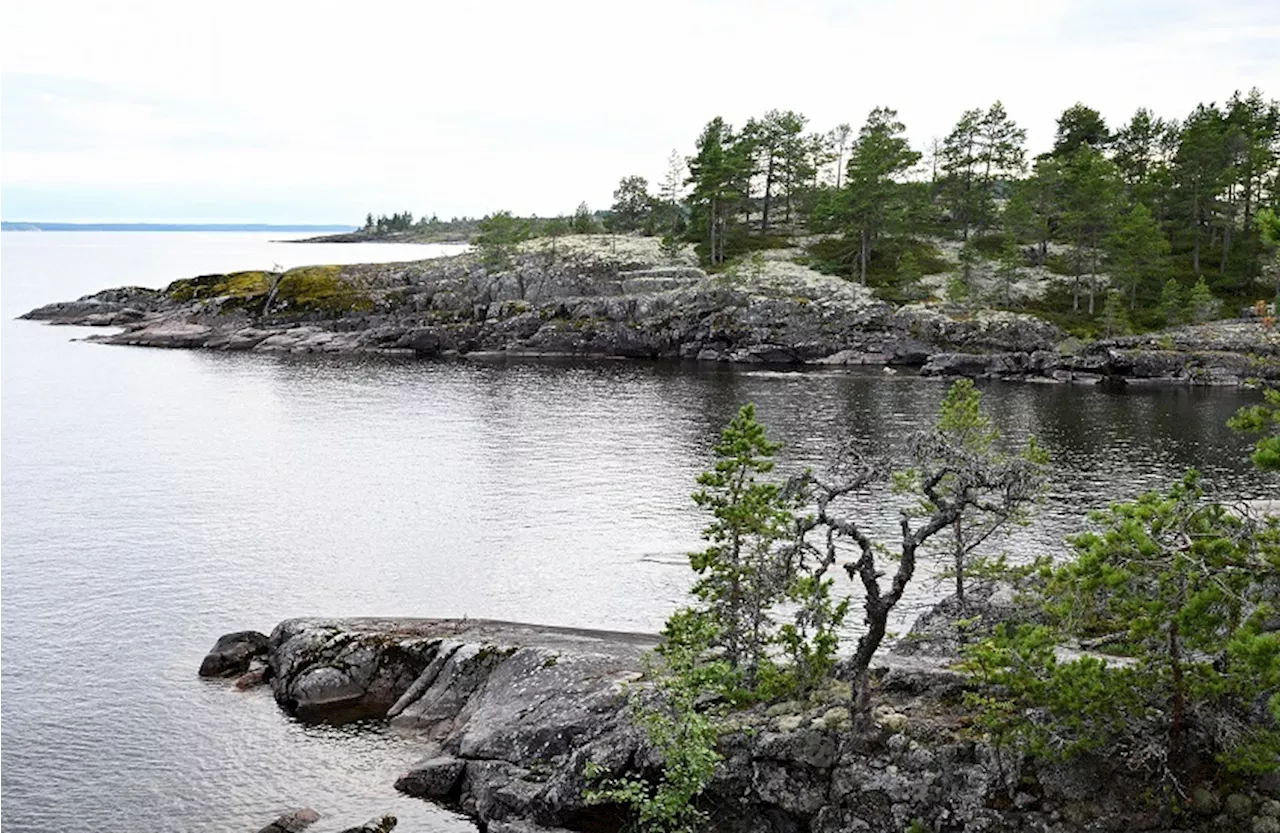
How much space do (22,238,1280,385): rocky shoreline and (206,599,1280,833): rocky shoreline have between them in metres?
94.8

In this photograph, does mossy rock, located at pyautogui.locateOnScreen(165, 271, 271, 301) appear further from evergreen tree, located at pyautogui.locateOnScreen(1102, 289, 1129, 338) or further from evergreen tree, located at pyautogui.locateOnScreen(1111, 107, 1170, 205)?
evergreen tree, located at pyautogui.locateOnScreen(1111, 107, 1170, 205)

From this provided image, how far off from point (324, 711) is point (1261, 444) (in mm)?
33814

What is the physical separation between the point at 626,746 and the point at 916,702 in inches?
336

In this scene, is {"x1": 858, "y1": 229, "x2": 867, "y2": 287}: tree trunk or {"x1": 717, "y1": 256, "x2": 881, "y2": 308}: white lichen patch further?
{"x1": 858, "y1": 229, "x2": 867, "y2": 287}: tree trunk

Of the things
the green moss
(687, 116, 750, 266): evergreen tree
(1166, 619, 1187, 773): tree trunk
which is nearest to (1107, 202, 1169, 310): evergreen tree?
(687, 116, 750, 266): evergreen tree

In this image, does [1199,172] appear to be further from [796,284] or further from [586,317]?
[586,317]

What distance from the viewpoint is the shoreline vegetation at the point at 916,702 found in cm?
2191

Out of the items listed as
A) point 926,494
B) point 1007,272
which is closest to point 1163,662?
point 926,494

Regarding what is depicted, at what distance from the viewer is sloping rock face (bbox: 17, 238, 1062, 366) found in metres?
136

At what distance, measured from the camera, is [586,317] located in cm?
14888

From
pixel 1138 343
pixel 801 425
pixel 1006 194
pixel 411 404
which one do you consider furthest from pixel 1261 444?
pixel 1006 194

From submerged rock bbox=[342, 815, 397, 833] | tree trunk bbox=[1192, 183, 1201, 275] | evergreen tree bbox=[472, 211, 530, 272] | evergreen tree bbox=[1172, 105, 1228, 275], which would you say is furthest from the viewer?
evergreen tree bbox=[472, 211, 530, 272]

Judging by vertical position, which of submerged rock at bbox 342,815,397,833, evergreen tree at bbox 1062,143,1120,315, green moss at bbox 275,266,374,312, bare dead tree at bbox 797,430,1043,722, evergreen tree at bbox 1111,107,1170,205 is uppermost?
evergreen tree at bbox 1111,107,1170,205

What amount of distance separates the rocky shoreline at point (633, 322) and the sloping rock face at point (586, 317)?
A: 26 cm
